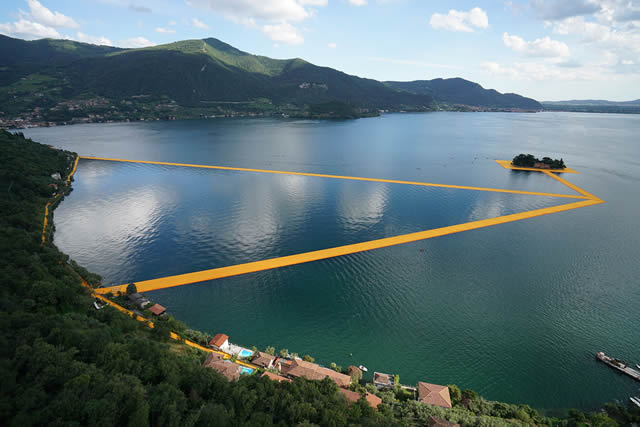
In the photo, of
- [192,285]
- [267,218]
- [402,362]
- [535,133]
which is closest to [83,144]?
[267,218]

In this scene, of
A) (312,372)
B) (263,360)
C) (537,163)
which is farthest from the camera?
(537,163)

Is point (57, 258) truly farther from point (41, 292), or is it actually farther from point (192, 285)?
point (192, 285)

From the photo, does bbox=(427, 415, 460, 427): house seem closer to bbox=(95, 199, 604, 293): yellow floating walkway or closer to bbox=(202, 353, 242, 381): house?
bbox=(202, 353, 242, 381): house

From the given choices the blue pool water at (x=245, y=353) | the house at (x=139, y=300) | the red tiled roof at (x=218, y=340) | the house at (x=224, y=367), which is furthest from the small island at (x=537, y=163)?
the house at (x=139, y=300)

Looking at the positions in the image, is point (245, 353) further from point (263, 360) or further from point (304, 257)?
point (304, 257)

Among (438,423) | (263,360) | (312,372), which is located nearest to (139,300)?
(263,360)

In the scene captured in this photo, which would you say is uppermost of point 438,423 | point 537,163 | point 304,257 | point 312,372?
→ point 537,163

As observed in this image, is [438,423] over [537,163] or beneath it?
beneath
